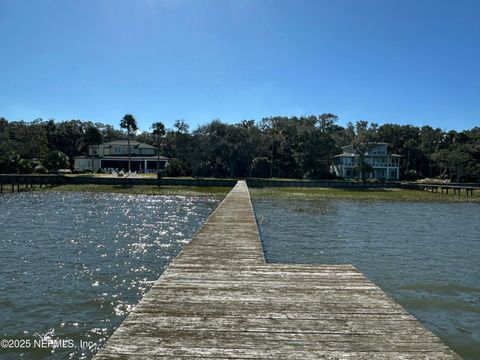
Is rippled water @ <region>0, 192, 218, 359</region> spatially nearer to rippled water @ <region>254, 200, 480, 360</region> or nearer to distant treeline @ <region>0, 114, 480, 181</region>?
rippled water @ <region>254, 200, 480, 360</region>

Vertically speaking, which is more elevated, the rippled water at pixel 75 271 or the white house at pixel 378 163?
the white house at pixel 378 163

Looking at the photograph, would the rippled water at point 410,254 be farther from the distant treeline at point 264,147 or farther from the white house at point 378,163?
the white house at point 378,163

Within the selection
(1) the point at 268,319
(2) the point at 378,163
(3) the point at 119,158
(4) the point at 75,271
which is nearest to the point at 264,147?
(2) the point at 378,163

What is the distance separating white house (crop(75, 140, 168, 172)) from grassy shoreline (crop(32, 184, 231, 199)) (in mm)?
24878

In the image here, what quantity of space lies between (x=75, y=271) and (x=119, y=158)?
67.3 meters

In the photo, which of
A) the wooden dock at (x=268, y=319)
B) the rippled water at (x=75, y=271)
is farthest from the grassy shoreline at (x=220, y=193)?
the wooden dock at (x=268, y=319)

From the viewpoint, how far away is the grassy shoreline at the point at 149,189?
43781 millimetres

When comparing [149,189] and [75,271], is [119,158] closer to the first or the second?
[149,189]

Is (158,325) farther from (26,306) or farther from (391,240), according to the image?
(391,240)

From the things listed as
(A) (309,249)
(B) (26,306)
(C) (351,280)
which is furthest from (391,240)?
(B) (26,306)

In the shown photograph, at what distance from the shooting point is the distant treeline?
221ft

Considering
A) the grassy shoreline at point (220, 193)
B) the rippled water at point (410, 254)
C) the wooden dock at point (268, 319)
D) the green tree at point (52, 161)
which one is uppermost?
the green tree at point (52, 161)

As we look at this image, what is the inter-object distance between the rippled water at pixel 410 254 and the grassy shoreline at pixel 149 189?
57.8ft

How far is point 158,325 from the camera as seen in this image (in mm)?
4340
